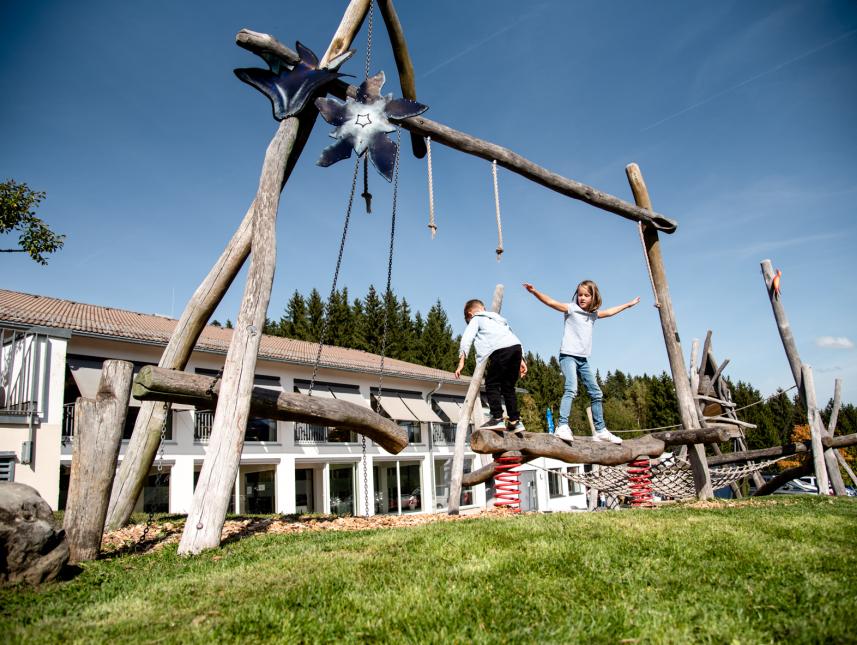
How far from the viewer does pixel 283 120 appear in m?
7.37

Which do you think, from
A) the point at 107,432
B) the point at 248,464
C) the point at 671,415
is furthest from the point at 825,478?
the point at 671,415

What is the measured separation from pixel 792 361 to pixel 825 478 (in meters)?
2.65

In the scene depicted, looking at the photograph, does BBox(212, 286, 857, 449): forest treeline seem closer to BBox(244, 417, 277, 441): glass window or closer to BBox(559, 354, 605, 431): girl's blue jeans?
BBox(244, 417, 277, 441): glass window

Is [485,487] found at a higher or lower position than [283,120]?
lower

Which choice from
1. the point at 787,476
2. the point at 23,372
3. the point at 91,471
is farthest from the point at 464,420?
the point at 23,372

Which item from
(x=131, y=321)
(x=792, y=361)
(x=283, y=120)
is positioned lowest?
(x=792, y=361)

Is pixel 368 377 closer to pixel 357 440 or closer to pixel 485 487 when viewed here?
pixel 357 440

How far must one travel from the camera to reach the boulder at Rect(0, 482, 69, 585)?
434cm

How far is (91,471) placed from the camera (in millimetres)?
5754

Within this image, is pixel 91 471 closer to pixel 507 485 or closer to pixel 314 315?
pixel 507 485

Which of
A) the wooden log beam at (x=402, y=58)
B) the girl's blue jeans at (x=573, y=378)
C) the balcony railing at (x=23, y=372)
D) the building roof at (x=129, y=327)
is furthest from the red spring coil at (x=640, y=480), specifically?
the balcony railing at (x=23, y=372)

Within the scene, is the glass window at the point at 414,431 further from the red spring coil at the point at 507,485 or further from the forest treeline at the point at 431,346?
the red spring coil at the point at 507,485

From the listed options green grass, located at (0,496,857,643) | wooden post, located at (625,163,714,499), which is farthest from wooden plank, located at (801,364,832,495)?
green grass, located at (0,496,857,643)

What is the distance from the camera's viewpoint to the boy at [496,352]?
322 inches
